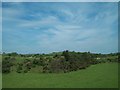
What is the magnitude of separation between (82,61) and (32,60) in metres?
3.97

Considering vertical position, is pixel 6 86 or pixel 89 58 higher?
pixel 89 58

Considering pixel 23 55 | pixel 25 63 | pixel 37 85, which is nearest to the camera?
pixel 37 85

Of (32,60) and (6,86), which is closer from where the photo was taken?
(6,86)

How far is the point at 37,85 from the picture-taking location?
11.0 m

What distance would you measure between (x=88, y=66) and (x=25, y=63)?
4.87 m

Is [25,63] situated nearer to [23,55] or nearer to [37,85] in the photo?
[23,55]

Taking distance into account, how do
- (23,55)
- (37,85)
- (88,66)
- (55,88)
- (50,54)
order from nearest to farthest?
(55,88), (37,85), (88,66), (50,54), (23,55)

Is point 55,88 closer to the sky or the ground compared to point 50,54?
closer to the ground

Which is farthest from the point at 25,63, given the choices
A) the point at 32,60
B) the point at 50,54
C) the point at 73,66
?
the point at 73,66

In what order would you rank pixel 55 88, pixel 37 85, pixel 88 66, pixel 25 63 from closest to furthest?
pixel 55 88 < pixel 37 85 < pixel 88 66 < pixel 25 63

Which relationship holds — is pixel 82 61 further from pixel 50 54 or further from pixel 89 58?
pixel 50 54

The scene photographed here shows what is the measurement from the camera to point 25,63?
1792 centimetres

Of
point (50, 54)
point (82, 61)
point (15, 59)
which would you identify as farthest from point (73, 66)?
point (15, 59)

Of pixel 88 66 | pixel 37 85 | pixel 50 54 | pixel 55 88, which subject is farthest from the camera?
pixel 50 54
